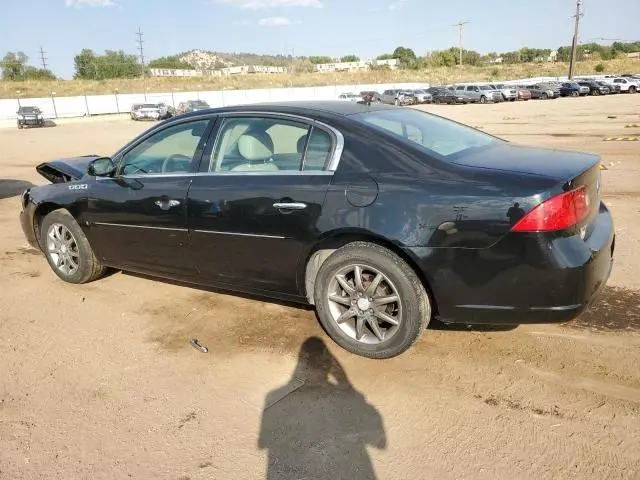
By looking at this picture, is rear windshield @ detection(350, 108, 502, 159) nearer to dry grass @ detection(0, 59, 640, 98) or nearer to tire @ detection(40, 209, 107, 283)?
tire @ detection(40, 209, 107, 283)

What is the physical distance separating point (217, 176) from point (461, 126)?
2046mm

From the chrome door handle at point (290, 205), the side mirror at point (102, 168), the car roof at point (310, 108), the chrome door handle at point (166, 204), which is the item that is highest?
the car roof at point (310, 108)

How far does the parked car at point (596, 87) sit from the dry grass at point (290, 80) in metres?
34.3

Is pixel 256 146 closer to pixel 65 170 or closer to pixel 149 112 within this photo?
pixel 65 170

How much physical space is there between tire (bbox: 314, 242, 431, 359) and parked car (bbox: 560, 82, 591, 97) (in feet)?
166

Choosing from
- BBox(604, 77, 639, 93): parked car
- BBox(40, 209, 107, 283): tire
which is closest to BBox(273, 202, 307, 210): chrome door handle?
BBox(40, 209, 107, 283): tire

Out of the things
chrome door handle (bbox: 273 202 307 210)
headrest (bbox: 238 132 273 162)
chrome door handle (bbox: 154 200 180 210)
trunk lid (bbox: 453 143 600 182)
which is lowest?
chrome door handle (bbox: 154 200 180 210)

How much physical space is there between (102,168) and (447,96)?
4488 centimetres

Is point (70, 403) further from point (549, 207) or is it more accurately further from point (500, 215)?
point (549, 207)

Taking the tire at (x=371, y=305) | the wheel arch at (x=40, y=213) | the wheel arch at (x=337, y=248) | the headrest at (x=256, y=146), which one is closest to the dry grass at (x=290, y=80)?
the wheel arch at (x=40, y=213)

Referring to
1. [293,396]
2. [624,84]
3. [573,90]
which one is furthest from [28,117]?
[624,84]

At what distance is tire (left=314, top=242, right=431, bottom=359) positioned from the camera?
10.6 feet

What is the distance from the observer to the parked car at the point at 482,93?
44406 millimetres

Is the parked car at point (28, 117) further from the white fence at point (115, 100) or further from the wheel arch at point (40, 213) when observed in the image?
the wheel arch at point (40, 213)
